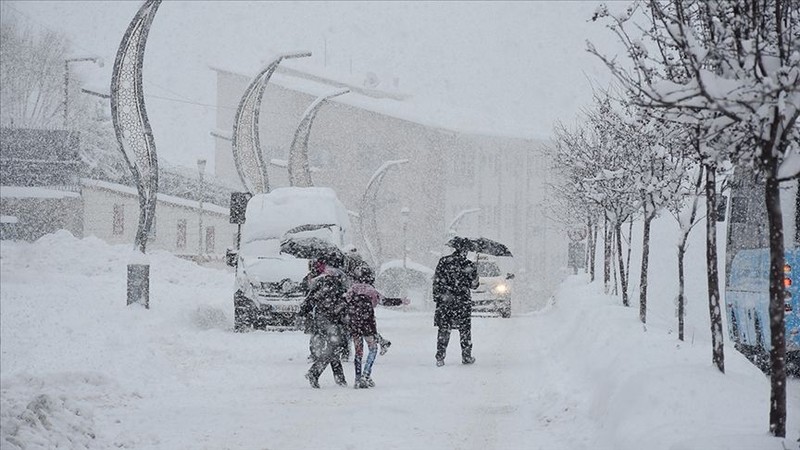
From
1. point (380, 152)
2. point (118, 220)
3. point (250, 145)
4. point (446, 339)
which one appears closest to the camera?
point (446, 339)

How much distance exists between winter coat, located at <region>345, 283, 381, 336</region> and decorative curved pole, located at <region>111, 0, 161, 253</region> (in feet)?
25.8

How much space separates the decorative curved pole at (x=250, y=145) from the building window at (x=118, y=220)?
1820 centimetres

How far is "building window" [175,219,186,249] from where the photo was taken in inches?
2076

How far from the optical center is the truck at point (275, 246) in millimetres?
20359

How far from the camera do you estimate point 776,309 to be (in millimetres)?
5805

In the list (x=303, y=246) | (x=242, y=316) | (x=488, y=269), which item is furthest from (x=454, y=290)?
(x=488, y=269)

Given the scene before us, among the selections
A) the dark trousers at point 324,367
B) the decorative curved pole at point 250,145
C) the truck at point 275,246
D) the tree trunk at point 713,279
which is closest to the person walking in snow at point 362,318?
the dark trousers at point 324,367

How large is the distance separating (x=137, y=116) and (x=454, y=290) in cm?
810

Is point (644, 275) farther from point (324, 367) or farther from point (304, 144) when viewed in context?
point (304, 144)

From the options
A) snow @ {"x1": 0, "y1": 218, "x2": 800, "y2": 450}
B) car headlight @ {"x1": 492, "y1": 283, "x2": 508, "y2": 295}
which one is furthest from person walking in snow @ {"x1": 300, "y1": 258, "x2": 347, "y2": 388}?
car headlight @ {"x1": 492, "y1": 283, "x2": 508, "y2": 295}

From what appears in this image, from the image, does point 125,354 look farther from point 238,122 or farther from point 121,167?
point 121,167

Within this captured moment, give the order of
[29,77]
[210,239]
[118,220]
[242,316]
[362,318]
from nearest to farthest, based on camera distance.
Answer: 1. [362,318]
2. [242,316]
3. [118,220]
4. [29,77]
5. [210,239]

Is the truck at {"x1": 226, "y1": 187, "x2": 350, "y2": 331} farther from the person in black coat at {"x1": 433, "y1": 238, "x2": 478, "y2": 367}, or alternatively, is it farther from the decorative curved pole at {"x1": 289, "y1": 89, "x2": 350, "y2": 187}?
the decorative curved pole at {"x1": 289, "y1": 89, "x2": 350, "y2": 187}

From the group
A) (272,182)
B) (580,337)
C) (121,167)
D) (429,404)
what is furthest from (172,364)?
(272,182)
